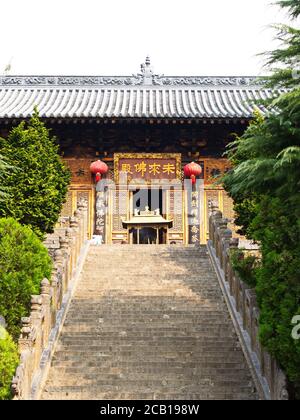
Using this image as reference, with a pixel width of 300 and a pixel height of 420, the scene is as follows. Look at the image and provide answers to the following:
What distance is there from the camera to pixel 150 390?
8758 mm

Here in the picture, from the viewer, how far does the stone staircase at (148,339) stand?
888cm

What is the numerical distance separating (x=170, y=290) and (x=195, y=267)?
4.60 feet

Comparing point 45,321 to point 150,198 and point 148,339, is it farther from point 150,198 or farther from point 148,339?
point 150,198

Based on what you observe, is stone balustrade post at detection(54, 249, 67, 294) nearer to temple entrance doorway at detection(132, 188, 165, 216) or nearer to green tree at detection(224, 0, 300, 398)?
green tree at detection(224, 0, 300, 398)

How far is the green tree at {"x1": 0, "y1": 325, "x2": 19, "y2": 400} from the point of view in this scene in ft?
26.4

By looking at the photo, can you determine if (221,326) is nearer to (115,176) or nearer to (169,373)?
(169,373)

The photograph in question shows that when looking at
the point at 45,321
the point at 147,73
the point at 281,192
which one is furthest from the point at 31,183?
the point at 147,73

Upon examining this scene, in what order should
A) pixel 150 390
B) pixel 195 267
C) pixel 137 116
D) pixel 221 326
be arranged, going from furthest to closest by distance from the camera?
pixel 137 116 < pixel 195 267 < pixel 221 326 < pixel 150 390

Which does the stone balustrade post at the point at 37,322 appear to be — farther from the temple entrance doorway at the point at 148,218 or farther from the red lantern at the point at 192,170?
the red lantern at the point at 192,170

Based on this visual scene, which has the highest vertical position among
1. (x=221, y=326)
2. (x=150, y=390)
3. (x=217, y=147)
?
(x=217, y=147)

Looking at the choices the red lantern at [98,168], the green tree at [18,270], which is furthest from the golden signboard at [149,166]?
the green tree at [18,270]

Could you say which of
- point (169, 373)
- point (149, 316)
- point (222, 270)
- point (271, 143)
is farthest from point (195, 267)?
point (271, 143)

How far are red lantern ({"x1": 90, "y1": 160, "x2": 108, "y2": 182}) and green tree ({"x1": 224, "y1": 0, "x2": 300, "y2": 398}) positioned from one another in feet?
31.1

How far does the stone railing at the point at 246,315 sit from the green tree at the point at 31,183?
3.92 m
